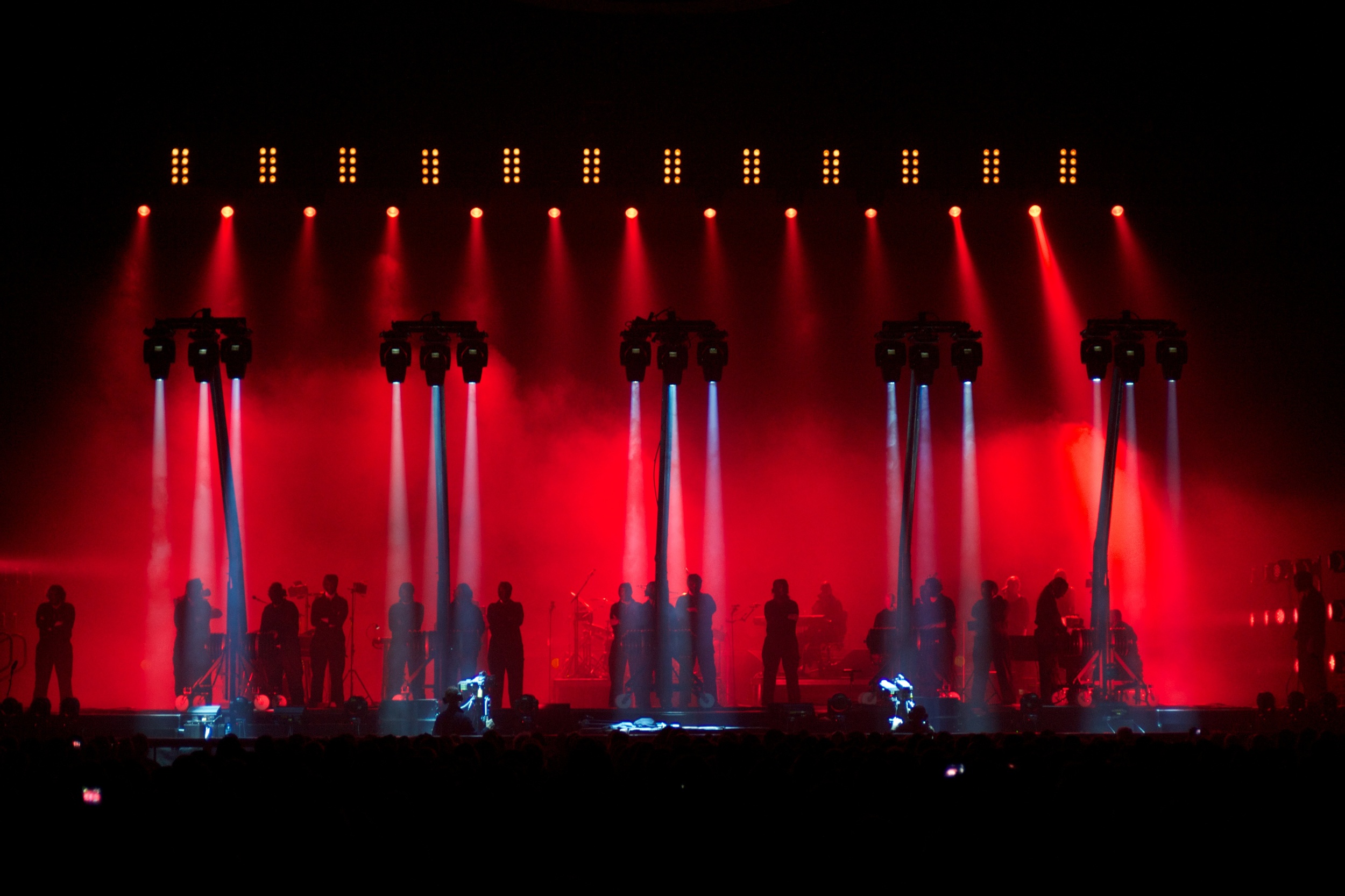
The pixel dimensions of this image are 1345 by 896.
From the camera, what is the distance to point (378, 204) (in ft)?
51.1

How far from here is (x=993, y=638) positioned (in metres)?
12.6

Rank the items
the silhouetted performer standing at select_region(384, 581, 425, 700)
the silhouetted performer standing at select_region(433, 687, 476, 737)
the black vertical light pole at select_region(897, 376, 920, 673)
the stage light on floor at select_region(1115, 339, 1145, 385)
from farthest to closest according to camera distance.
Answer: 1. the silhouetted performer standing at select_region(384, 581, 425, 700)
2. the stage light on floor at select_region(1115, 339, 1145, 385)
3. the black vertical light pole at select_region(897, 376, 920, 673)
4. the silhouetted performer standing at select_region(433, 687, 476, 737)

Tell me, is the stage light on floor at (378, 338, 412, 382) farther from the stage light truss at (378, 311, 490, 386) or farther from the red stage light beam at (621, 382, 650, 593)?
the red stage light beam at (621, 382, 650, 593)

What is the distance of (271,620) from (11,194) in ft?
21.4

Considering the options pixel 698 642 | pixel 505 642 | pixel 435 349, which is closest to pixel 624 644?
pixel 698 642

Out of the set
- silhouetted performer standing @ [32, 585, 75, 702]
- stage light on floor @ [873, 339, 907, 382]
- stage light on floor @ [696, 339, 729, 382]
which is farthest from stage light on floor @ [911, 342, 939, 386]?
silhouetted performer standing @ [32, 585, 75, 702]

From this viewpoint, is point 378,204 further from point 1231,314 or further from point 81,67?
point 1231,314

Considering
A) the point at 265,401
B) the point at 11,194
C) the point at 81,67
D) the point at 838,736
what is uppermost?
the point at 81,67

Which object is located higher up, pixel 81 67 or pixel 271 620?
pixel 81 67

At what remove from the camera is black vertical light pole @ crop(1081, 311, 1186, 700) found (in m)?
11.9

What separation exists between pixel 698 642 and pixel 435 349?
156 inches

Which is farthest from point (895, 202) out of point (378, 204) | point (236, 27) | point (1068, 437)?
point (236, 27)

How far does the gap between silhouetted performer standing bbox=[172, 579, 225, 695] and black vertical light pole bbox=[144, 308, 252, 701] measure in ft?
0.90

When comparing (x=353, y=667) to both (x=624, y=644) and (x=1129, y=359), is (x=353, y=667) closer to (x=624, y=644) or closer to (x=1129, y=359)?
(x=624, y=644)
